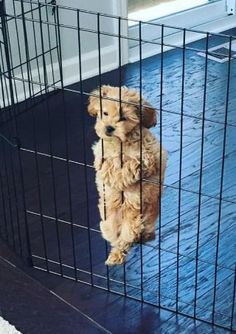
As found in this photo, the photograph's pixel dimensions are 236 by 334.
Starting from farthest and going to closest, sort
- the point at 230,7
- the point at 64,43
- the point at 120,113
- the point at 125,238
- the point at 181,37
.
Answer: the point at 230,7
the point at 181,37
the point at 64,43
the point at 125,238
the point at 120,113

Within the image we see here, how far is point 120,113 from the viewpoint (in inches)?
57.6

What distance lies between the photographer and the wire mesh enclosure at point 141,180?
5.41 feet

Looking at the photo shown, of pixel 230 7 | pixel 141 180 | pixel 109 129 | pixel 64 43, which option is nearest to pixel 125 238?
pixel 141 180

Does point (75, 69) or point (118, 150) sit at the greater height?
point (118, 150)

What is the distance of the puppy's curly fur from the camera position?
147 centimetres

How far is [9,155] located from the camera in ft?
7.82

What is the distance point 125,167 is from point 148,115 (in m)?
0.14

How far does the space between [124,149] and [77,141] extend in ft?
3.19

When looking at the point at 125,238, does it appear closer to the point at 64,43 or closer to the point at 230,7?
the point at 64,43

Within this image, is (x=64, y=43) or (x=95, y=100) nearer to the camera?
(x=95, y=100)

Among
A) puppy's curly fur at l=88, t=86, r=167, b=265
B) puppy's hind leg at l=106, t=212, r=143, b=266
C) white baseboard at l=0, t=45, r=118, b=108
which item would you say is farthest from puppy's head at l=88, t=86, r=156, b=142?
white baseboard at l=0, t=45, r=118, b=108

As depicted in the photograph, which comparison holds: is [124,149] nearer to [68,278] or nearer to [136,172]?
[136,172]

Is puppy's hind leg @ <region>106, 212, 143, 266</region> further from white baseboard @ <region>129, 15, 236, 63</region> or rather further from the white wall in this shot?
white baseboard @ <region>129, 15, 236, 63</region>

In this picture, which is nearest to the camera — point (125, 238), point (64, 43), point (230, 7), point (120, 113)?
point (120, 113)
